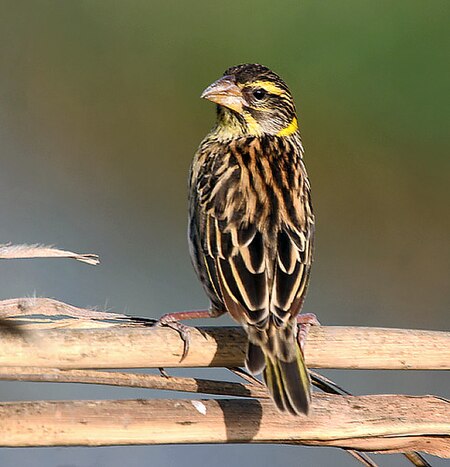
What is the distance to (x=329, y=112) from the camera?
734cm

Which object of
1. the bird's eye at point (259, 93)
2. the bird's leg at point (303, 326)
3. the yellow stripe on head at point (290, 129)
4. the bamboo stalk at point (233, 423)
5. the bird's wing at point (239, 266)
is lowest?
the bamboo stalk at point (233, 423)

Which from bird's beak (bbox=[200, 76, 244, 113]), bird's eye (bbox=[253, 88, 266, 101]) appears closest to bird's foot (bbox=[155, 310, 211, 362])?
bird's beak (bbox=[200, 76, 244, 113])

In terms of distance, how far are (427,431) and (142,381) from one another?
692 mm

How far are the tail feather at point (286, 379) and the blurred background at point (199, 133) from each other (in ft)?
9.80

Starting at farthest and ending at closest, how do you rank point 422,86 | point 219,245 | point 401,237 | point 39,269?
point 422,86, point 401,237, point 39,269, point 219,245

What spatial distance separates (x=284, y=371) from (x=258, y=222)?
0.75 m

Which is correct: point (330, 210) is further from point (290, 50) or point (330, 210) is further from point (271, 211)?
point (271, 211)

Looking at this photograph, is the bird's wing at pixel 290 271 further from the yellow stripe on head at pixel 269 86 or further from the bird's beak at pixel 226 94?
the yellow stripe on head at pixel 269 86

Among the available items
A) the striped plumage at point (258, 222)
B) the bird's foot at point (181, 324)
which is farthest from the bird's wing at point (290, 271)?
the bird's foot at point (181, 324)

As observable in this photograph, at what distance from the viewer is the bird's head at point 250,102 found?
4.32 m

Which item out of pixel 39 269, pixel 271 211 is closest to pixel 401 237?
pixel 39 269

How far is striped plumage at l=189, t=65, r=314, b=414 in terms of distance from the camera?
318cm

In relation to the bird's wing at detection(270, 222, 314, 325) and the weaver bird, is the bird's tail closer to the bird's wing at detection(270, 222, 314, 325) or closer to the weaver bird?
the weaver bird

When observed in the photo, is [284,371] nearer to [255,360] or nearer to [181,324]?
[255,360]
